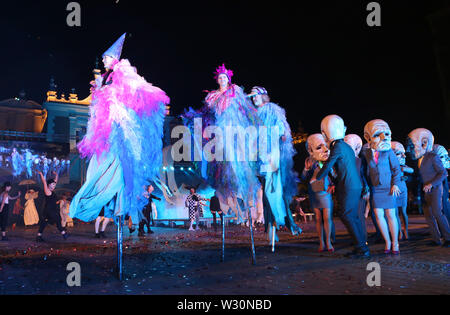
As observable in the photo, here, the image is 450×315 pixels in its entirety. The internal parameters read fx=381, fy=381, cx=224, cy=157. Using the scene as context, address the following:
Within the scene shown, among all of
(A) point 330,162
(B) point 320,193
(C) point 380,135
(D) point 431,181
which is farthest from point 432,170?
(A) point 330,162

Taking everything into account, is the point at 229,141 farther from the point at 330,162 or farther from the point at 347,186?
the point at 347,186

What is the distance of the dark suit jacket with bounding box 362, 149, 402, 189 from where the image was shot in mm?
6352

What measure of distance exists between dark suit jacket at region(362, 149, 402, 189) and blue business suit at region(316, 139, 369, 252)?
2.28ft

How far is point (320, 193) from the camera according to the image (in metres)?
7.03

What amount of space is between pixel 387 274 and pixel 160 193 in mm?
14658

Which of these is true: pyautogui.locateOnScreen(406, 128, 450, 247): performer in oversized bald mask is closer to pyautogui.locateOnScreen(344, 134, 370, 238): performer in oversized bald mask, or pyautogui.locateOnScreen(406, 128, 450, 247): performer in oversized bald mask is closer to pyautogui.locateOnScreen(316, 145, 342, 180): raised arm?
pyautogui.locateOnScreen(344, 134, 370, 238): performer in oversized bald mask

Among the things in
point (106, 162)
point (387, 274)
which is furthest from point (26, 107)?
point (387, 274)

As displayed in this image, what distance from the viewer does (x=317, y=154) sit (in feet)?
24.6

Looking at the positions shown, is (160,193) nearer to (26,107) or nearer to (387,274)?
(387,274)

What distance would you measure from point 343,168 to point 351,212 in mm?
674

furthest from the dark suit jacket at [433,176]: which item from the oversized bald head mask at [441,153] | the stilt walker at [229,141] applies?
the stilt walker at [229,141]

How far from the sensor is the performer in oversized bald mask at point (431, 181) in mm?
7180

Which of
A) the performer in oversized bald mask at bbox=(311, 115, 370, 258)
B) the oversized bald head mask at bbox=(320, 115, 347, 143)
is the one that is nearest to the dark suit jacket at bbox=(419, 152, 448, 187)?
the performer in oversized bald mask at bbox=(311, 115, 370, 258)

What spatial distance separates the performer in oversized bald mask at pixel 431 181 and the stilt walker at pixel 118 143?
17.3 feet
